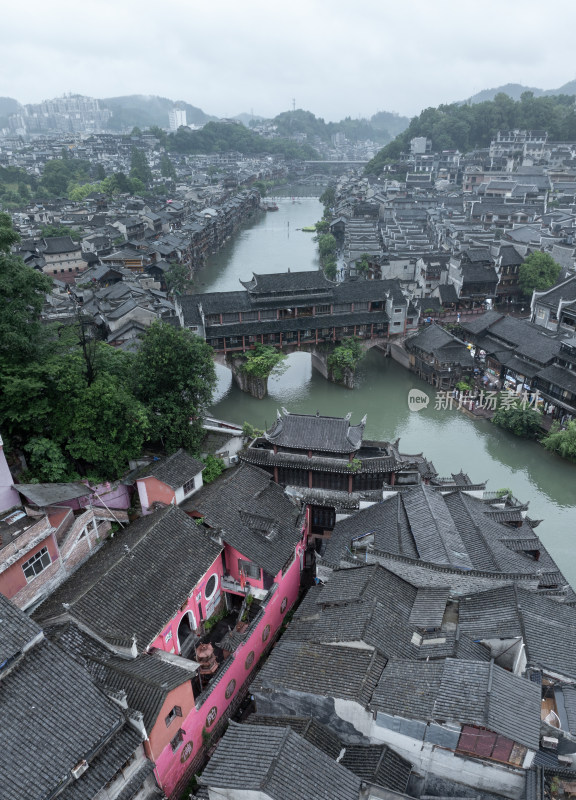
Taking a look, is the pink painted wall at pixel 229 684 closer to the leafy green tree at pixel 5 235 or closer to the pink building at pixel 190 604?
the pink building at pixel 190 604

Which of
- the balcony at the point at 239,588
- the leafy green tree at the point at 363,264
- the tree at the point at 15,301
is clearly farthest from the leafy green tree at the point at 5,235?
the leafy green tree at the point at 363,264

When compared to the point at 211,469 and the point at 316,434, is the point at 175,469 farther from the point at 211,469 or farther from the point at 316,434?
the point at 316,434

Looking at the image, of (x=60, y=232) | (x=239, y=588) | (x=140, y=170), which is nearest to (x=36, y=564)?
(x=239, y=588)

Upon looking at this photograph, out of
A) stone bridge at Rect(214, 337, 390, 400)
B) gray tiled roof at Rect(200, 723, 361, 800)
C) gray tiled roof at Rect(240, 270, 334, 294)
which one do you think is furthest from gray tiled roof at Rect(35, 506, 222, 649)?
gray tiled roof at Rect(240, 270, 334, 294)

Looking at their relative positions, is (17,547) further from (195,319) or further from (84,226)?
(84,226)

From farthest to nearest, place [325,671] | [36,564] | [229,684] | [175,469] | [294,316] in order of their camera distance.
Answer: [294,316] → [175,469] → [229,684] → [36,564] → [325,671]

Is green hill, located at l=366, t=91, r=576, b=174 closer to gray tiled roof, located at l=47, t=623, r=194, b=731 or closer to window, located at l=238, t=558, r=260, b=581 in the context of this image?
window, located at l=238, t=558, r=260, b=581
